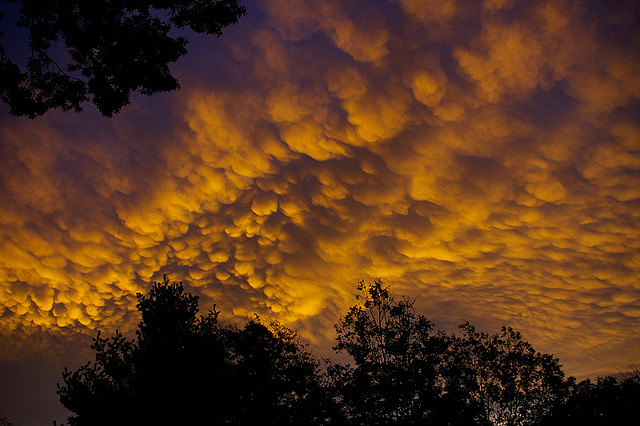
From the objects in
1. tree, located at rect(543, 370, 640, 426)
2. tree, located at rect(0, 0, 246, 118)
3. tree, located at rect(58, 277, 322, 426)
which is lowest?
tree, located at rect(543, 370, 640, 426)

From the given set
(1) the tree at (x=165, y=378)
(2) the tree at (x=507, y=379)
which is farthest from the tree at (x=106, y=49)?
(2) the tree at (x=507, y=379)

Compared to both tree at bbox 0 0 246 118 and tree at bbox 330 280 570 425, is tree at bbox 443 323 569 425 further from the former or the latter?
tree at bbox 0 0 246 118

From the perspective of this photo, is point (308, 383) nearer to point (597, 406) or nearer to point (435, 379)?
point (435, 379)

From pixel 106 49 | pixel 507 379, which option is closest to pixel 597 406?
pixel 507 379

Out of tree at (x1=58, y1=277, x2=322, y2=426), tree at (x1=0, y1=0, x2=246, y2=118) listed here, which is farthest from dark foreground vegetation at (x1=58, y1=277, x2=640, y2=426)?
tree at (x1=0, y1=0, x2=246, y2=118)

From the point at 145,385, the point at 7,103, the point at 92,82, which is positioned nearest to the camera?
the point at 7,103

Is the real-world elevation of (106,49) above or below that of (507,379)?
above

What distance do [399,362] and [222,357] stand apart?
15.1m

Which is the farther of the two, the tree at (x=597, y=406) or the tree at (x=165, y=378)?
the tree at (x=597, y=406)

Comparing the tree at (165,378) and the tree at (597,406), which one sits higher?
the tree at (165,378)

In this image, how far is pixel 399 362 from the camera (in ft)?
80.5

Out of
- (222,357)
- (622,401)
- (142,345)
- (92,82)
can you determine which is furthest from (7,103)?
(622,401)

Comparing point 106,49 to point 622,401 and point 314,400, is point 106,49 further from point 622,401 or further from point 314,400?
point 622,401

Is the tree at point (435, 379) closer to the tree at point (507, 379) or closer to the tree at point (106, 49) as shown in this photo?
the tree at point (507, 379)
